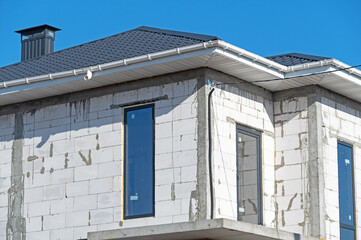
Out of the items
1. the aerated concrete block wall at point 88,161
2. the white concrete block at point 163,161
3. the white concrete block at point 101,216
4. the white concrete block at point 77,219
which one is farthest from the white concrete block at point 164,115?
the white concrete block at point 77,219

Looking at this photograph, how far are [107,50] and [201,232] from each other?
5491mm

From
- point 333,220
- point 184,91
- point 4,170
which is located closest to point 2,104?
point 4,170

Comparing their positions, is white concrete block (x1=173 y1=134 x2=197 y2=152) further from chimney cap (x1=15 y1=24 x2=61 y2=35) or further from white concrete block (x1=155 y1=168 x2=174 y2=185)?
chimney cap (x1=15 y1=24 x2=61 y2=35)

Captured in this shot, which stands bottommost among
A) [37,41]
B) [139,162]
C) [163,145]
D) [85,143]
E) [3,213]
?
[3,213]

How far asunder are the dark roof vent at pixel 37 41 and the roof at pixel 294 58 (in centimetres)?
668

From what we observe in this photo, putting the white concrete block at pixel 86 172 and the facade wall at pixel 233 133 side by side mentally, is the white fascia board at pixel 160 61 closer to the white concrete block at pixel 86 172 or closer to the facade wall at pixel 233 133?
the facade wall at pixel 233 133

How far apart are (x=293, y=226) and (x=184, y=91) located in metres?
3.55

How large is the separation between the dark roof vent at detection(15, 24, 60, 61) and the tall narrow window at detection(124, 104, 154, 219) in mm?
6378

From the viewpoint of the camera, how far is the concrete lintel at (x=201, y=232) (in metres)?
15.7

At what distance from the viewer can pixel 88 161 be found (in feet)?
61.0

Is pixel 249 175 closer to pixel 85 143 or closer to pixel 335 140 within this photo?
pixel 335 140

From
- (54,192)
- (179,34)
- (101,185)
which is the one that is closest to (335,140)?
(179,34)

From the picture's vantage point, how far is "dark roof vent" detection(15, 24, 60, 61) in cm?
2392

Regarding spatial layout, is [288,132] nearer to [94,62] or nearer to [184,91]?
[184,91]
